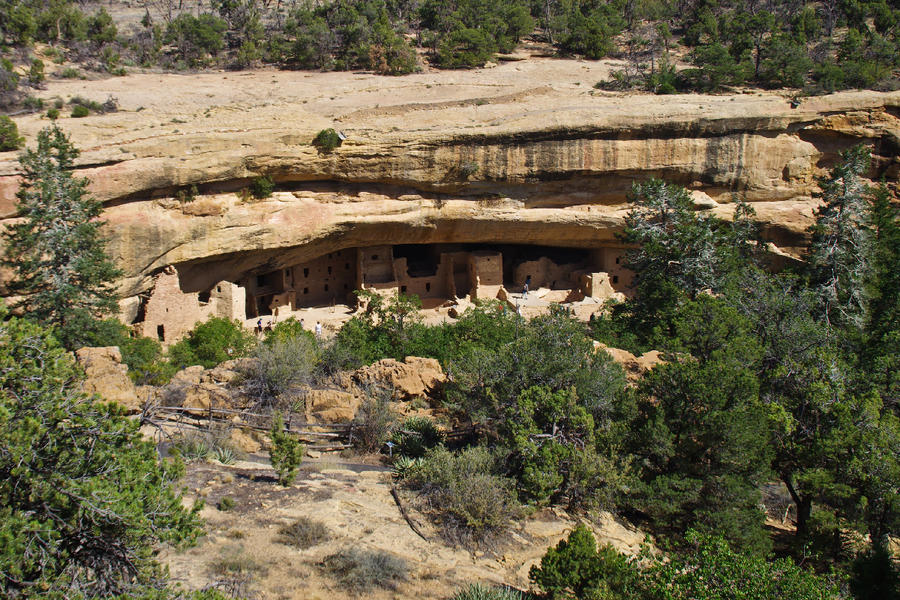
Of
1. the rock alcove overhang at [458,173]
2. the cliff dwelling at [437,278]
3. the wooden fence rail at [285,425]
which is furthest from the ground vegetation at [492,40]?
the wooden fence rail at [285,425]

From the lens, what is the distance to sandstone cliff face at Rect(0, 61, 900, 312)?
1850 cm

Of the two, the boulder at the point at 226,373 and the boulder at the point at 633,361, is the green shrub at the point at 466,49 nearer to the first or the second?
the boulder at the point at 633,361

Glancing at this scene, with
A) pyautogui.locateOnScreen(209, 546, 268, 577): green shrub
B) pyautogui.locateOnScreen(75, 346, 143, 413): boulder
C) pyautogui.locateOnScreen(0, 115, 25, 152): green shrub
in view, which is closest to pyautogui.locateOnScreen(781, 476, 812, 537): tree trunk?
pyautogui.locateOnScreen(209, 546, 268, 577): green shrub

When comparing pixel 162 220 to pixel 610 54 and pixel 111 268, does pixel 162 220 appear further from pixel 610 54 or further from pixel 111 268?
pixel 610 54

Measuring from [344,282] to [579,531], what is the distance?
16.2 metres

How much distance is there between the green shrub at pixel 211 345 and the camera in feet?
59.4

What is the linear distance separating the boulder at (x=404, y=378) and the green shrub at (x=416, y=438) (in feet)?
6.19

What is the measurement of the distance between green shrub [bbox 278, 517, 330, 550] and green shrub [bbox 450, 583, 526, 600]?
6.57 feet

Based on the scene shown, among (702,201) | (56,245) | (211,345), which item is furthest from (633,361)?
(56,245)

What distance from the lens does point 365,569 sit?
8844mm

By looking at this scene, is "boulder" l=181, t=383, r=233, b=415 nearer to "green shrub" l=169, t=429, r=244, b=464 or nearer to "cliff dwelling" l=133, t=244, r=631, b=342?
"green shrub" l=169, t=429, r=244, b=464

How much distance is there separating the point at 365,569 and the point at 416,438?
451 centimetres

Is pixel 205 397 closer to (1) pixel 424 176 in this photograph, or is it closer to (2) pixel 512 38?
(1) pixel 424 176

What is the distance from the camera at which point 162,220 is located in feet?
60.0
